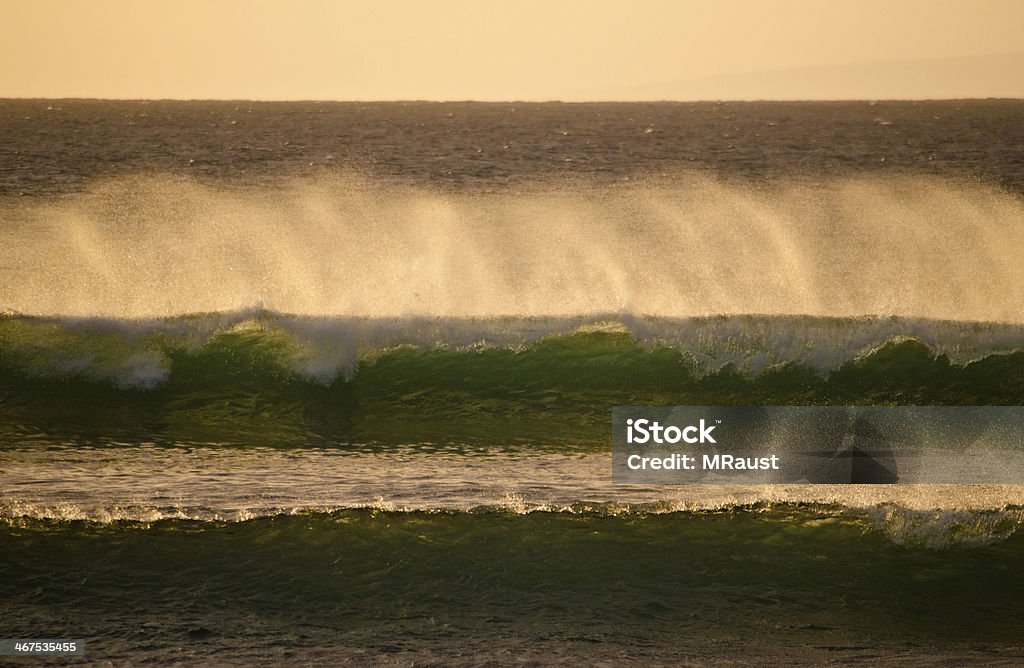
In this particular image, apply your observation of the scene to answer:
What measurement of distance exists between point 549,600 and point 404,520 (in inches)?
45.3

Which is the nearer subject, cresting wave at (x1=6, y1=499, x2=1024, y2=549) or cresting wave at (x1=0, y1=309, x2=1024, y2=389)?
cresting wave at (x1=6, y1=499, x2=1024, y2=549)

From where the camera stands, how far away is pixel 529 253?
13.5m

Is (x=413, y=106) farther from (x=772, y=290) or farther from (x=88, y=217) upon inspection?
(x=772, y=290)

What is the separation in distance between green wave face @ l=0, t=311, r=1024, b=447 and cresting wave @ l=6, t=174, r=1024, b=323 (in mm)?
562

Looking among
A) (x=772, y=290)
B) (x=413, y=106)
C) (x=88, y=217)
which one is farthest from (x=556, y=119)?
(x=772, y=290)

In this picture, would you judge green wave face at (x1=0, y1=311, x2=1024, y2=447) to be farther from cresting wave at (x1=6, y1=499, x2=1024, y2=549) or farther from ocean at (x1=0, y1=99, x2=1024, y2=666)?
cresting wave at (x1=6, y1=499, x2=1024, y2=549)

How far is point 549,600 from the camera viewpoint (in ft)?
14.9
